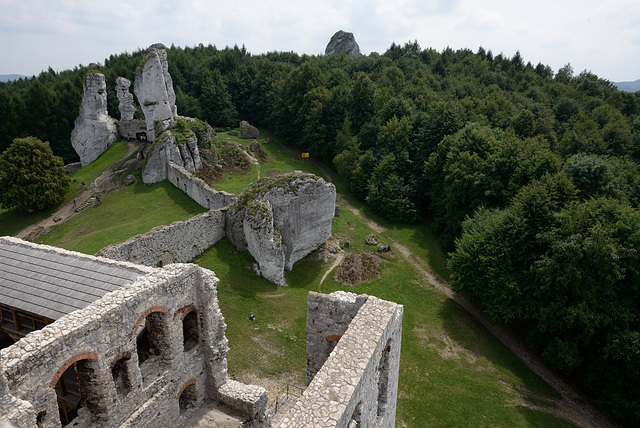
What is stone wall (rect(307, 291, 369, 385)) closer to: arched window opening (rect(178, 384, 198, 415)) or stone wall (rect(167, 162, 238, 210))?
arched window opening (rect(178, 384, 198, 415))

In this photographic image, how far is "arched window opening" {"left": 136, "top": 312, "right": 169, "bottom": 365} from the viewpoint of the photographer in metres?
11.8

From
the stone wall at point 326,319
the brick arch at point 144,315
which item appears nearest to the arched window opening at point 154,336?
the brick arch at point 144,315

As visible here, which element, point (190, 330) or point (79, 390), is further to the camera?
point (190, 330)

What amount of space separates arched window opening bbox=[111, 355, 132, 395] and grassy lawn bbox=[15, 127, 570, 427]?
7.04 metres

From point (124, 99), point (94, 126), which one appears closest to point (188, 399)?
point (94, 126)

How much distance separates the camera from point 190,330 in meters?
13.6

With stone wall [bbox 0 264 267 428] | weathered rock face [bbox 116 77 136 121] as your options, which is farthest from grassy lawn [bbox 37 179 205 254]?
stone wall [bbox 0 264 267 428]

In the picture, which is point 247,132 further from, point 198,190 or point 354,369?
point 354,369

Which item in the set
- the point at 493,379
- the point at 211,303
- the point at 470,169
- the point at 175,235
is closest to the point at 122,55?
the point at 175,235

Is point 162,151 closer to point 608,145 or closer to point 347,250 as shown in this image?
point 347,250

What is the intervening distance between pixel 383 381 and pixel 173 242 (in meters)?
17.1

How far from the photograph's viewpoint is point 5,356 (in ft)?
26.6

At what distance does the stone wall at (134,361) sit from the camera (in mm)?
8539

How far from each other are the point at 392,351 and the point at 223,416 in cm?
704
